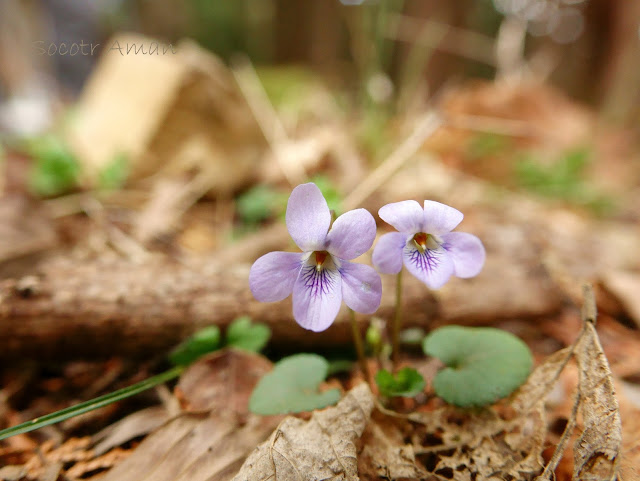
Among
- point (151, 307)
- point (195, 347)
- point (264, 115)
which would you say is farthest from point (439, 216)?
point (264, 115)

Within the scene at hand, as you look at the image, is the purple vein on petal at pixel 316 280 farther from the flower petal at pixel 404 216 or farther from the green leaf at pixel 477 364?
the green leaf at pixel 477 364

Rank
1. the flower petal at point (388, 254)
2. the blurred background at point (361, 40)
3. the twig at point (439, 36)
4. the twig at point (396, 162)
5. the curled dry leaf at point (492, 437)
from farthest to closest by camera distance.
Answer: the twig at point (439, 36) < the blurred background at point (361, 40) < the twig at point (396, 162) < the curled dry leaf at point (492, 437) < the flower petal at point (388, 254)

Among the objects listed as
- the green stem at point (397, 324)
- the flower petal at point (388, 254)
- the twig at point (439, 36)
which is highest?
the twig at point (439, 36)

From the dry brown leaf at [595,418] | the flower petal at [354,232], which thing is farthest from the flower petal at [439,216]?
the dry brown leaf at [595,418]

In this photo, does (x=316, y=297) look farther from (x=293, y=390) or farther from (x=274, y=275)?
(x=293, y=390)

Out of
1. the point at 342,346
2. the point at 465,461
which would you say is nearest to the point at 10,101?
the point at 342,346

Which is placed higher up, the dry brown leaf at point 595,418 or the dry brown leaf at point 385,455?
the dry brown leaf at point 595,418
